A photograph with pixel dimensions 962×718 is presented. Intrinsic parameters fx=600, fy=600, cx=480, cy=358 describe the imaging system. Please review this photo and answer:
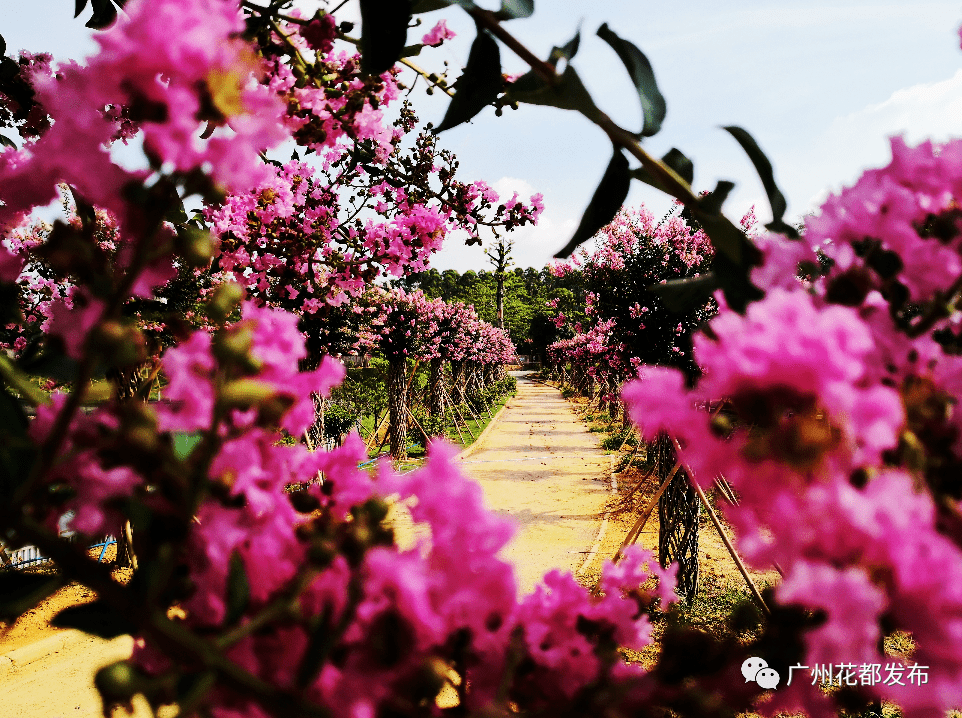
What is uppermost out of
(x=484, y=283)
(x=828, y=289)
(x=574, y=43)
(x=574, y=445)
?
(x=484, y=283)

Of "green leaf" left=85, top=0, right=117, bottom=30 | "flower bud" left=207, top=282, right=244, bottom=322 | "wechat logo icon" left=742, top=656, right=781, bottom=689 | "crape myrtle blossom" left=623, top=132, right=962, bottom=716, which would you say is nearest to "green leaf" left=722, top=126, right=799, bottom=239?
"crape myrtle blossom" left=623, top=132, right=962, bottom=716

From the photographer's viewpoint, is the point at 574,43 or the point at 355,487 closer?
the point at 355,487

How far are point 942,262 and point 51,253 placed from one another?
745mm

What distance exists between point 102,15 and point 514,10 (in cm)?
119

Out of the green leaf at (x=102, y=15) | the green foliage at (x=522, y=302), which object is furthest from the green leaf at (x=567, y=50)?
the green foliage at (x=522, y=302)

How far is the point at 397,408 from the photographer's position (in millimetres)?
12719

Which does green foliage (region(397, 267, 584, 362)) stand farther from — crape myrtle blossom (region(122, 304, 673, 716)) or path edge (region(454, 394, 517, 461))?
crape myrtle blossom (region(122, 304, 673, 716))

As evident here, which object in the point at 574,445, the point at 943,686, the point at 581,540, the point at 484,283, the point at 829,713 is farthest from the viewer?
the point at 484,283

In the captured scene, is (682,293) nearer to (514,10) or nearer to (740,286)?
(740,286)

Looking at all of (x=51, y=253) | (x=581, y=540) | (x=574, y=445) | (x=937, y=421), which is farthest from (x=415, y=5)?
(x=574, y=445)

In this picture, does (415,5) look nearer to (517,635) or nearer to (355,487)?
(355,487)

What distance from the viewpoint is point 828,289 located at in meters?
0.54

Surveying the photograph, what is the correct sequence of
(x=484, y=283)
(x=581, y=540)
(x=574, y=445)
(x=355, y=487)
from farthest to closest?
(x=484, y=283), (x=574, y=445), (x=581, y=540), (x=355, y=487)

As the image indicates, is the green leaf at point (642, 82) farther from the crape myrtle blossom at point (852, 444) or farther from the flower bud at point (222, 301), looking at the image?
the flower bud at point (222, 301)
